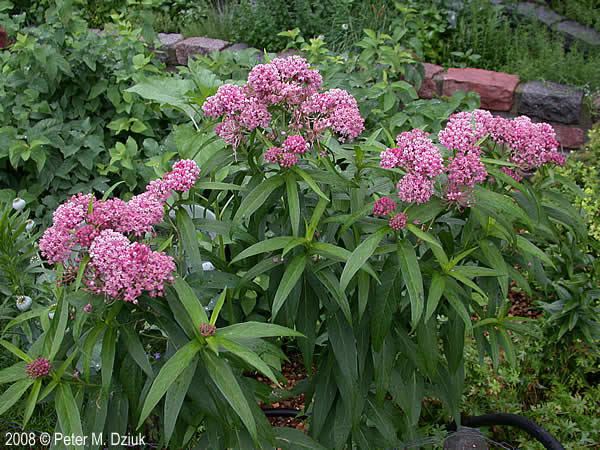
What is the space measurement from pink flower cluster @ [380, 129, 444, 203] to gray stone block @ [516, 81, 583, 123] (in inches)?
137

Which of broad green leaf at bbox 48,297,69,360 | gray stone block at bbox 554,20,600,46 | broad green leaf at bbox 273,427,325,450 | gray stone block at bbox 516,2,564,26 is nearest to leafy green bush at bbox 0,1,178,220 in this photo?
broad green leaf at bbox 273,427,325,450

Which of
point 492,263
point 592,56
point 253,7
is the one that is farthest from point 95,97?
point 592,56

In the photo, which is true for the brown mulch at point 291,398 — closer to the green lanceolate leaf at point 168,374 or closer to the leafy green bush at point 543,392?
the leafy green bush at point 543,392

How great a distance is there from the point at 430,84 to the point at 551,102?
83 centimetres

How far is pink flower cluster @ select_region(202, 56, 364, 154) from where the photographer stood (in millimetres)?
1837

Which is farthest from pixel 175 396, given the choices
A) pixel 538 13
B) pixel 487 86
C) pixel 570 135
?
pixel 538 13

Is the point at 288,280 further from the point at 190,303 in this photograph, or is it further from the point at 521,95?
the point at 521,95

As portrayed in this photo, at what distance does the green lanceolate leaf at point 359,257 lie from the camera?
166 cm

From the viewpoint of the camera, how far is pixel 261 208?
199 cm

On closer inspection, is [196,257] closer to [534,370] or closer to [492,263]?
[492,263]

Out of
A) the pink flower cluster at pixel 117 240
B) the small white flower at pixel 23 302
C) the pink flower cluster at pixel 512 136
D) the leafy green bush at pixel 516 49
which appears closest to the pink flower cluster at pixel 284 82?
the pink flower cluster at pixel 117 240

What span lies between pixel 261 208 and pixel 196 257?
0.27 m

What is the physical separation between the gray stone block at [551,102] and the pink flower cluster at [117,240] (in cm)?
368

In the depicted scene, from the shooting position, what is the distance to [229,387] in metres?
1.57
